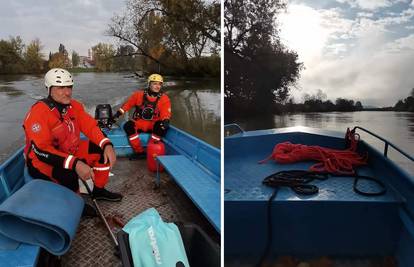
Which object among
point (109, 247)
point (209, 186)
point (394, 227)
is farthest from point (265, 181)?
point (109, 247)

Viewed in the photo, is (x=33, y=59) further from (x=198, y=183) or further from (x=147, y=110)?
(x=198, y=183)

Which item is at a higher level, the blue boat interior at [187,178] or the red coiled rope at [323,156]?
the red coiled rope at [323,156]

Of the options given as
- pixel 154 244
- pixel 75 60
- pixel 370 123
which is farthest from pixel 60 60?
pixel 370 123

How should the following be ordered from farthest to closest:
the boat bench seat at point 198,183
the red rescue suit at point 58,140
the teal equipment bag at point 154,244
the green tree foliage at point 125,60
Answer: the green tree foliage at point 125,60
the red rescue suit at point 58,140
the boat bench seat at point 198,183
the teal equipment bag at point 154,244

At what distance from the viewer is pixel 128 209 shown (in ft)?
7.22

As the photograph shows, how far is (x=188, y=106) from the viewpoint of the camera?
5.27 meters

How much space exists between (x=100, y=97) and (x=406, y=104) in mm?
3948

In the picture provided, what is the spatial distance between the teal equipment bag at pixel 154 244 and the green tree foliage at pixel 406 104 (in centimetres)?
88

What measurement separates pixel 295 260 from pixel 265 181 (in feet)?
0.88

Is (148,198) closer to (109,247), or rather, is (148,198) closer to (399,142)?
(109,247)

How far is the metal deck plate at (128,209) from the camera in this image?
1.66 metres

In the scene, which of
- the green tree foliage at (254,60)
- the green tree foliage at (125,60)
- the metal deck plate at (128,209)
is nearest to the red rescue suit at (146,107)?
the metal deck plate at (128,209)

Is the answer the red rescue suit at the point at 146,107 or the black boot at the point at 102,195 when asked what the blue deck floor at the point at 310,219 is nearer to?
the black boot at the point at 102,195

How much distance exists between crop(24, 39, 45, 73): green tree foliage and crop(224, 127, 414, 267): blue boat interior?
2.32 m
